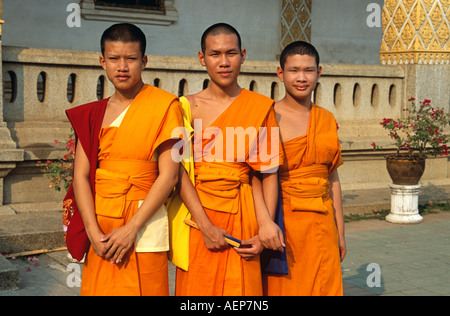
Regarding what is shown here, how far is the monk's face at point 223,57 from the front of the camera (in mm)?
3439

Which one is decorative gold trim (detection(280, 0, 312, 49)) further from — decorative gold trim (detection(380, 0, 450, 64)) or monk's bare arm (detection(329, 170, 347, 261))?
monk's bare arm (detection(329, 170, 347, 261))

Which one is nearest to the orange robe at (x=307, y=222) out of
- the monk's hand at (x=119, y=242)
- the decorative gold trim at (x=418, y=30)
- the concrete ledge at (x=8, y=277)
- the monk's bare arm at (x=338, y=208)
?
the monk's bare arm at (x=338, y=208)

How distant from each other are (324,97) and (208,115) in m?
5.66

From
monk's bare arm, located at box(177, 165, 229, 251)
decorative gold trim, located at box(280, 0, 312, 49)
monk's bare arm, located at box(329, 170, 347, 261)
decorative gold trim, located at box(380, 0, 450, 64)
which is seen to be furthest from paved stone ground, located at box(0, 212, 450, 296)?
decorative gold trim, located at box(280, 0, 312, 49)

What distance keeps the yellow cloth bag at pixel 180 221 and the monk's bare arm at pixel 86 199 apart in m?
0.37

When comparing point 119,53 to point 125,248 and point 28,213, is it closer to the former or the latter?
point 125,248

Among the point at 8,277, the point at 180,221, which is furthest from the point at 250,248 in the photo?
the point at 8,277

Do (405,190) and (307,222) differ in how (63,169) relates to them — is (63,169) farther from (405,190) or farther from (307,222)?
(405,190)

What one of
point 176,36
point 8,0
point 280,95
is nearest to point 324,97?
point 280,95

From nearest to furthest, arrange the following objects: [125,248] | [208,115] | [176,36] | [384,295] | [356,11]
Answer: [125,248] < [208,115] < [384,295] < [176,36] < [356,11]

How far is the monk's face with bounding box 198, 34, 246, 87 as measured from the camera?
3439 millimetres

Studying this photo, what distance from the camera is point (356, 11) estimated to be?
41.3 feet

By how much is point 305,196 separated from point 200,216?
0.70m

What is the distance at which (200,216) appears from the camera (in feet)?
10.9
